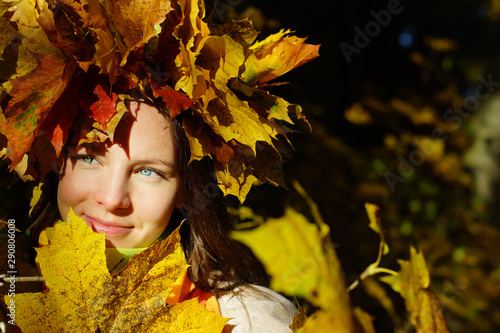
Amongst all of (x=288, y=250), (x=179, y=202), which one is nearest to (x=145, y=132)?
(x=179, y=202)

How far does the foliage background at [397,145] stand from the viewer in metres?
4.10

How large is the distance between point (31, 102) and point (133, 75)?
0.23m

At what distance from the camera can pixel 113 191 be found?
1.13 m

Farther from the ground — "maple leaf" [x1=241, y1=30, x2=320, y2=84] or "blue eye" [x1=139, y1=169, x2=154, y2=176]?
"maple leaf" [x1=241, y1=30, x2=320, y2=84]

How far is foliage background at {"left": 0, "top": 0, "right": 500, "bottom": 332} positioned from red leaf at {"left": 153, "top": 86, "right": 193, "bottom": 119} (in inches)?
99.4

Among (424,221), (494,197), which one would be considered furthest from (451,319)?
(494,197)

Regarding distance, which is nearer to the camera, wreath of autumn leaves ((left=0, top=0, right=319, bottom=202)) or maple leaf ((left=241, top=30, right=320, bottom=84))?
wreath of autumn leaves ((left=0, top=0, right=319, bottom=202))

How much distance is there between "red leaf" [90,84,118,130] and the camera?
3.58 ft

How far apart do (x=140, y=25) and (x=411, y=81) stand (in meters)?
4.91

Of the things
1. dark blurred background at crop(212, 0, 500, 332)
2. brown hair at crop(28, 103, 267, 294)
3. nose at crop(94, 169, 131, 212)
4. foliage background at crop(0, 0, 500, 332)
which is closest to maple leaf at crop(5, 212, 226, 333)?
nose at crop(94, 169, 131, 212)

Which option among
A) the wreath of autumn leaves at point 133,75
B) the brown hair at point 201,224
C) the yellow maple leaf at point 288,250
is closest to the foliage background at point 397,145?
the yellow maple leaf at point 288,250

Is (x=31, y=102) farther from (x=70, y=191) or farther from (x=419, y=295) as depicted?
(x=419, y=295)

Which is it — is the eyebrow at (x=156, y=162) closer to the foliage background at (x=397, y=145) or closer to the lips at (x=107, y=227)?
the lips at (x=107, y=227)

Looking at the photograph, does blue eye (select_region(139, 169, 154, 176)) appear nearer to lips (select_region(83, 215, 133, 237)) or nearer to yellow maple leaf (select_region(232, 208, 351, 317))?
lips (select_region(83, 215, 133, 237))
